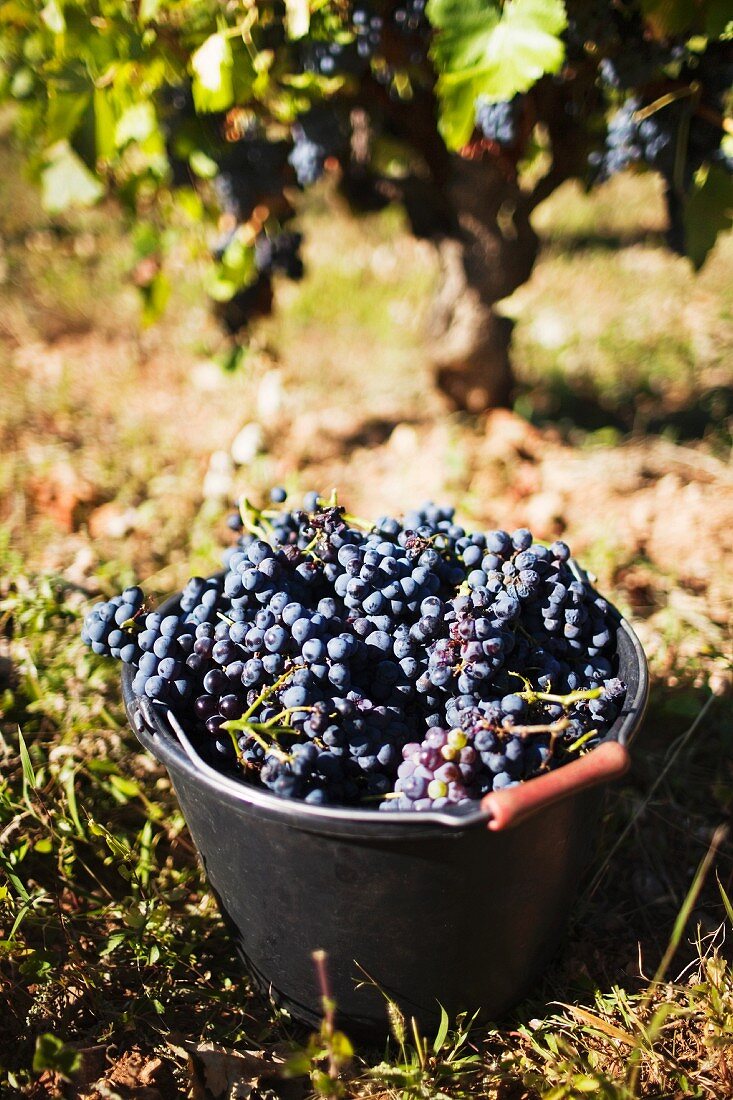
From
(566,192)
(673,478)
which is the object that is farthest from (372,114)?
(566,192)

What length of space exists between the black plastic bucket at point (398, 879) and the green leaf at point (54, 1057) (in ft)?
1.04

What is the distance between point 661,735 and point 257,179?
2.21 metres

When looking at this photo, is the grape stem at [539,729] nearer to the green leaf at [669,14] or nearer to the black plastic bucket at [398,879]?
the black plastic bucket at [398,879]

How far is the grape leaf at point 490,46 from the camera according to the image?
160 centimetres

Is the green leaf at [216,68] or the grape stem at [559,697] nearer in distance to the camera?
the grape stem at [559,697]

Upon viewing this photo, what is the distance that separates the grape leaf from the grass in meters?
1.35

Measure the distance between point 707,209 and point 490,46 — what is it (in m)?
0.73

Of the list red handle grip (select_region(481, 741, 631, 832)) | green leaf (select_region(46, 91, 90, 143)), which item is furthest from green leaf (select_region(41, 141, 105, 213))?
red handle grip (select_region(481, 741, 631, 832))

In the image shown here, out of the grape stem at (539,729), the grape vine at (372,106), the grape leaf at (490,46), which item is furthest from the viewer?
the grape vine at (372,106)

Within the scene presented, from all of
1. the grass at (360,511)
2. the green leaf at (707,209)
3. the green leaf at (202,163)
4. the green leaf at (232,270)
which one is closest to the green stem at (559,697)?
the grass at (360,511)

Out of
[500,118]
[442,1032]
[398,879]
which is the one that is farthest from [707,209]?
[442,1032]

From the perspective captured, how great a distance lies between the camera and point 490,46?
165 cm

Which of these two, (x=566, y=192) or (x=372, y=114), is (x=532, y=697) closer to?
(x=372, y=114)

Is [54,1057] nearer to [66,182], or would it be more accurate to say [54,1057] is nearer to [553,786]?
[553,786]
